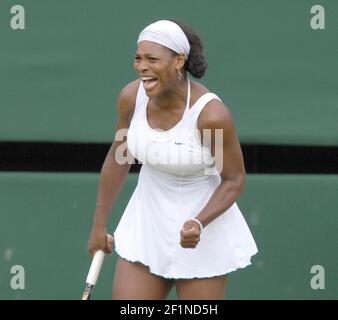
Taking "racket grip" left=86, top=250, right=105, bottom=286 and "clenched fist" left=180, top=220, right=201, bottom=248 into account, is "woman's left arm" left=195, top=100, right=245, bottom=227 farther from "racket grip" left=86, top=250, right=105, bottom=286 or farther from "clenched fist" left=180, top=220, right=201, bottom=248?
"racket grip" left=86, top=250, right=105, bottom=286

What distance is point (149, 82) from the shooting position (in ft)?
13.4

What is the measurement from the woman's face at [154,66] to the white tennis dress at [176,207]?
0.13 m

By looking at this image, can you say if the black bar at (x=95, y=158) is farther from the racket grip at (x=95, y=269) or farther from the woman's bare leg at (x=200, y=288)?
the woman's bare leg at (x=200, y=288)

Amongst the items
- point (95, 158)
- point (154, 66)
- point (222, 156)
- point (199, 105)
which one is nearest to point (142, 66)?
point (154, 66)

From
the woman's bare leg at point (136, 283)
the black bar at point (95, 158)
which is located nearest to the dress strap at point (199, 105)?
the woman's bare leg at point (136, 283)

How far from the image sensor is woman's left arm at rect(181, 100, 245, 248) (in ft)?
13.3

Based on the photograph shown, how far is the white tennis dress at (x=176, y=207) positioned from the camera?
4.09 meters

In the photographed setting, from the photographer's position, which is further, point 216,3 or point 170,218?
point 216,3

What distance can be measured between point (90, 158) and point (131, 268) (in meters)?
1.43

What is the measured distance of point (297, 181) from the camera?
17.9ft

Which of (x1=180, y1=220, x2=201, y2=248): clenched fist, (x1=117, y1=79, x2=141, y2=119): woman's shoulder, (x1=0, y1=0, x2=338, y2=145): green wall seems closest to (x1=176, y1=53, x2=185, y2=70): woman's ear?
(x1=117, y1=79, x2=141, y2=119): woman's shoulder
